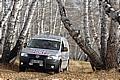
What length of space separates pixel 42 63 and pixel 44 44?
1.44 meters

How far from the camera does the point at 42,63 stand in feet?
55.8

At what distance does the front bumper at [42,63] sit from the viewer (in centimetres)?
1686

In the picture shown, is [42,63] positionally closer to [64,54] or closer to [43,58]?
[43,58]

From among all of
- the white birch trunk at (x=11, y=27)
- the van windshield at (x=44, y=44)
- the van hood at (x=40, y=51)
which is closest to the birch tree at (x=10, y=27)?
the white birch trunk at (x=11, y=27)

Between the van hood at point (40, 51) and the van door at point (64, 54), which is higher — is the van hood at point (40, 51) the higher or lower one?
the higher one

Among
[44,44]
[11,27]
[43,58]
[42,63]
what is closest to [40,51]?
[43,58]

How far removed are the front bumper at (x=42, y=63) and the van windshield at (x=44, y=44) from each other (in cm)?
112

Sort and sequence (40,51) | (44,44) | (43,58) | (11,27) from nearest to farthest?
(43,58)
(40,51)
(44,44)
(11,27)

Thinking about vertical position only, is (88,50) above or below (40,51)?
above

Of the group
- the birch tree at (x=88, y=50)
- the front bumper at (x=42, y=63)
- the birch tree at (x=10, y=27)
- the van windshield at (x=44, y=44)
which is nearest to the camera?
the birch tree at (x=88, y=50)

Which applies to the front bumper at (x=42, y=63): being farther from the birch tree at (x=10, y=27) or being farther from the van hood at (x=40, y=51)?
the birch tree at (x=10, y=27)

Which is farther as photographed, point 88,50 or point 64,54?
point 64,54

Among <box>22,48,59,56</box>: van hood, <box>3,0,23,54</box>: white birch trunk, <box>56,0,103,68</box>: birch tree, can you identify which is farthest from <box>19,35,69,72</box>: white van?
<box>3,0,23,54</box>: white birch trunk

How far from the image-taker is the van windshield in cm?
1798
